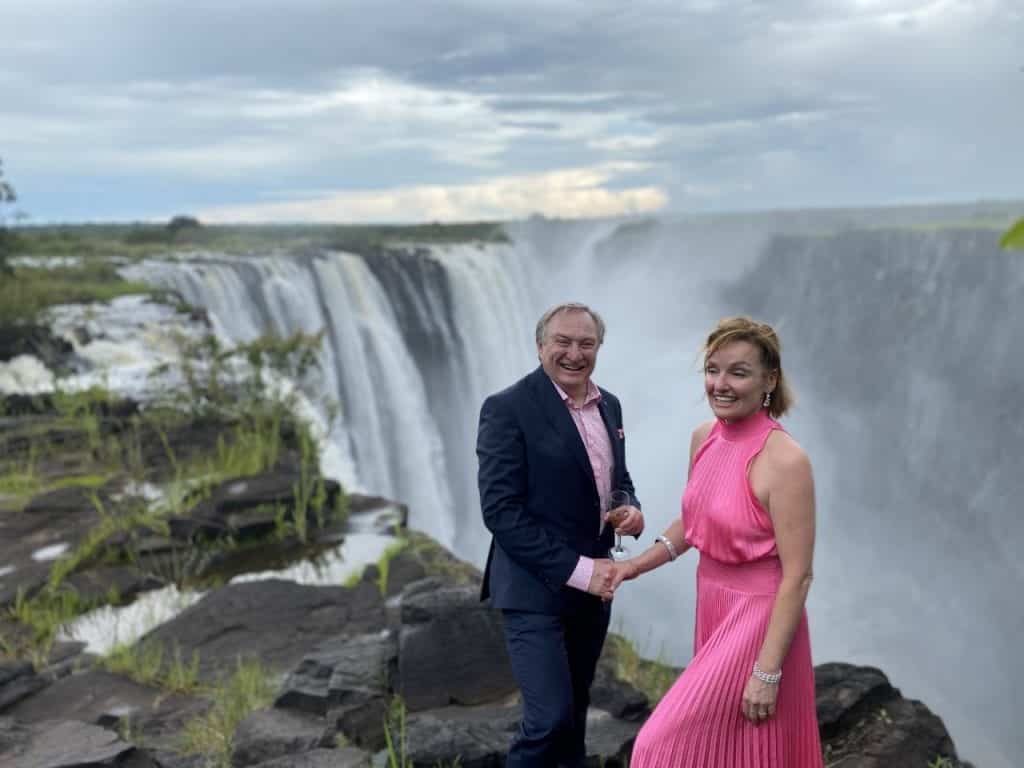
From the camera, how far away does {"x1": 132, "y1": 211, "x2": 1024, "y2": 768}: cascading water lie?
14992 mm

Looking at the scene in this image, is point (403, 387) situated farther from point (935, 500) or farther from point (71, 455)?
point (935, 500)

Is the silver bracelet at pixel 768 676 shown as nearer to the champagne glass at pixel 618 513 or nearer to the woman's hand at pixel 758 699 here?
the woman's hand at pixel 758 699

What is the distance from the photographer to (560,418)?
2842 mm

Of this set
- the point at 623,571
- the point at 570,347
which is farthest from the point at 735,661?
the point at 570,347

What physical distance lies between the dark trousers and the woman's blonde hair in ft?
2.79

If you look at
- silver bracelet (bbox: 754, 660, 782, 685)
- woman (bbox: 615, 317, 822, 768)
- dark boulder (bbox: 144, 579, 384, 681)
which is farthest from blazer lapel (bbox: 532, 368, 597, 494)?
dark boulder (bbox: 144, 579, 384, 681)

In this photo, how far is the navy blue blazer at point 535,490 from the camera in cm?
280

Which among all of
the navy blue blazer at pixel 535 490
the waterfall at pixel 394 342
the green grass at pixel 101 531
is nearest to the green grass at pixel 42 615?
the green grass at pixel 101 531

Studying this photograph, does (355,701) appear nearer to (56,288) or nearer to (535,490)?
(535,490)

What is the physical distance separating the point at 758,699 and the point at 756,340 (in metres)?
0.83

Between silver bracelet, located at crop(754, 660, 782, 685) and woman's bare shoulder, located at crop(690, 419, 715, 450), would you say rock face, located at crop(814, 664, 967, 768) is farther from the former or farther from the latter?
woman's bare shoulder, located at crop(690, 419, 715, 450)

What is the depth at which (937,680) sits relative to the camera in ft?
46.8

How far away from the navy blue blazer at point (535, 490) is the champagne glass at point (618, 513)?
6 cm

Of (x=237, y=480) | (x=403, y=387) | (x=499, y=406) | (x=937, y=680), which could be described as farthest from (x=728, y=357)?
(x=403, y=387)
